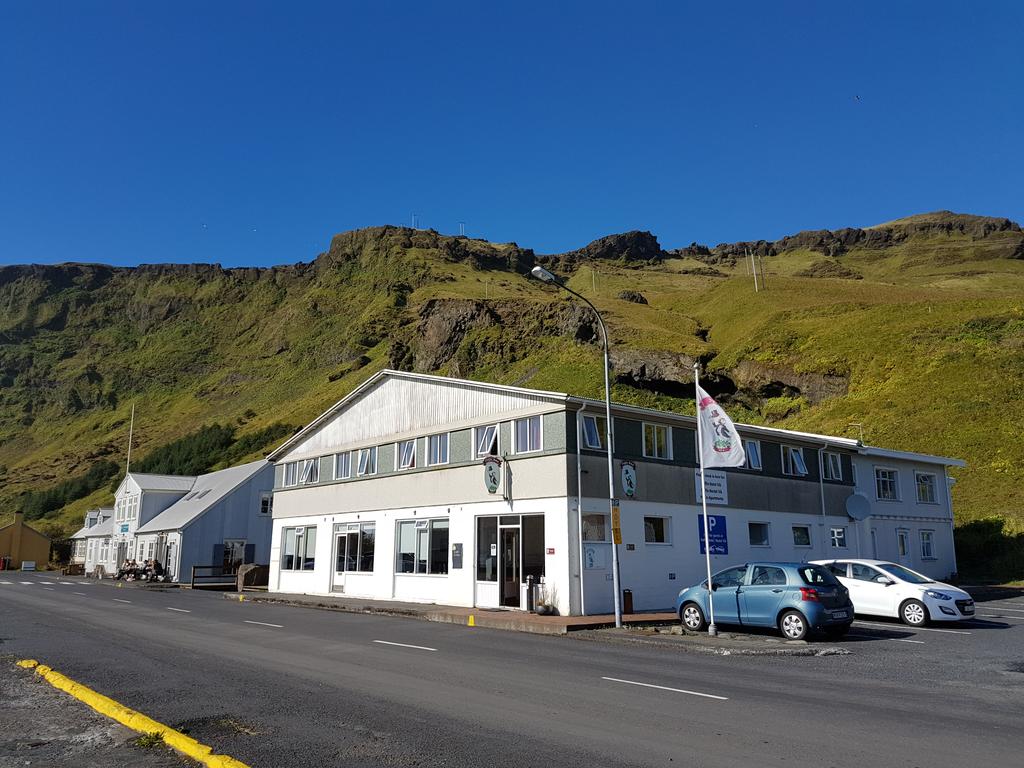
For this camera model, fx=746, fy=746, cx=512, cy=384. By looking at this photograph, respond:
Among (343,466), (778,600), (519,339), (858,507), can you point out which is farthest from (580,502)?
(519,339)

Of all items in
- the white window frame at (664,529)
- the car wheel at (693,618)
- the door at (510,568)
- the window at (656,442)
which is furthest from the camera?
the window at (656,442)

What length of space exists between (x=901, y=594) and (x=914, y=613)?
1.73 feet

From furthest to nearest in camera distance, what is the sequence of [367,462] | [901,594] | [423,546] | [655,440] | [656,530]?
[367,462] < [423,546] < [655,440] < [656,530] < [901,594]

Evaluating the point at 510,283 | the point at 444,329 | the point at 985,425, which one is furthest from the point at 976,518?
the point at 510,283

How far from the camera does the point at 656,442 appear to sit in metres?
24.5

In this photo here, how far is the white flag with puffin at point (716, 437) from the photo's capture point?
58.9 ft

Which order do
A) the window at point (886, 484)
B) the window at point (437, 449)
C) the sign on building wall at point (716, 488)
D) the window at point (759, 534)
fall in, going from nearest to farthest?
the sign on building wall at point (716, 488)
the window at point (437, 449)
the window at point (759, 534)
the window at point (886, 484)

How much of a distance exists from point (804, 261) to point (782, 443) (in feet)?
544

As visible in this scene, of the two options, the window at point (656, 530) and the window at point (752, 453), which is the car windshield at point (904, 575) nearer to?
the window at point (656, 530)

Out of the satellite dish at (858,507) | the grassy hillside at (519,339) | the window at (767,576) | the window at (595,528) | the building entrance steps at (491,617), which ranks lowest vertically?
the building entrance steps at (491,617)

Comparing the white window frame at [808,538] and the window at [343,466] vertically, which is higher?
the window at [343,466]

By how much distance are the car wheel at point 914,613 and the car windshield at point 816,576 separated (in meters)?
4.10

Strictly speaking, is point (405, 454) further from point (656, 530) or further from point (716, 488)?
point (716, 488)

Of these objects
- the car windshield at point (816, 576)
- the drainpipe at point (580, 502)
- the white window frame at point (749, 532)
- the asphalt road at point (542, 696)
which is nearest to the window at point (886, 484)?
the white window frame at point (749, 532)
